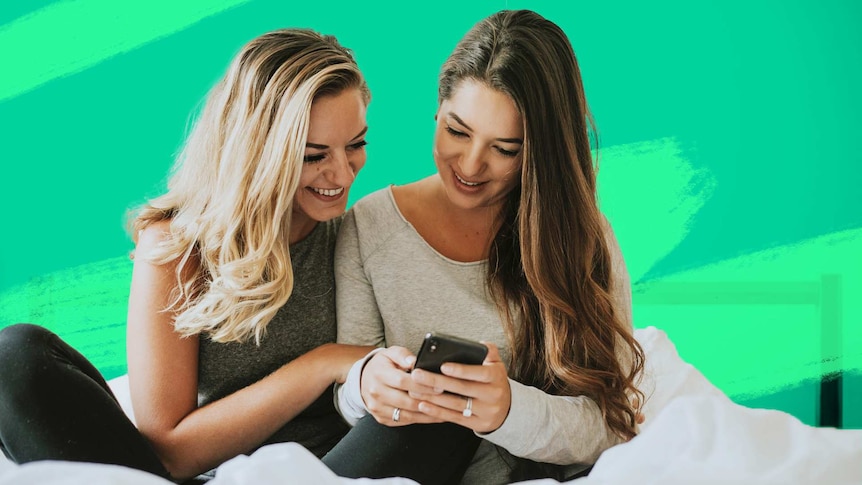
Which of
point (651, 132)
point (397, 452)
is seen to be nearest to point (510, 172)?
point (397, 452)

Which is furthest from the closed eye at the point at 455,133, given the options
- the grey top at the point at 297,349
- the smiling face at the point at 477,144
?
the grey top at the point at 297,349

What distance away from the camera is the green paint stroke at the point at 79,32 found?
2484mm

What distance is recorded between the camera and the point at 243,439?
55.6 inches

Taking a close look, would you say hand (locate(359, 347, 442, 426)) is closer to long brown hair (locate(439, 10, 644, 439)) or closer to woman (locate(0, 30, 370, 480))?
woman (locate(0, 30, 370, 480))

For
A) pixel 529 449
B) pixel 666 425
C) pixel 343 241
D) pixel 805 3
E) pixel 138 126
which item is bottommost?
pixel 529 449

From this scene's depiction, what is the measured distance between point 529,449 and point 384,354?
0.26m

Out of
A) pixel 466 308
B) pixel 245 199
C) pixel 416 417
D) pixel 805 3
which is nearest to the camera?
pixel 416 417

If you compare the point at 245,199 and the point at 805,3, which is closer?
the point at 245,199

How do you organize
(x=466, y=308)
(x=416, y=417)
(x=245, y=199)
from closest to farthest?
(x=416, y=417), (x=245, y=199), (x=466, y=308)

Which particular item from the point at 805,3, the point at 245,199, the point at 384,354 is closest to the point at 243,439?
the point at 384,354

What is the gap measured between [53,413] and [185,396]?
0.21 meters

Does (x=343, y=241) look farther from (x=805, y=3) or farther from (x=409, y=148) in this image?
(x=805, y=3)

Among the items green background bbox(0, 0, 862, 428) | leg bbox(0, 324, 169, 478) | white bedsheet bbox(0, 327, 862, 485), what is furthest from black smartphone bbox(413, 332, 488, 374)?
green background bbox(0, 0, 862, 428)

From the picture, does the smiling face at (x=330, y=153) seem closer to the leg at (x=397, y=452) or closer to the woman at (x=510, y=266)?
the woman at (x=510, y=266)
